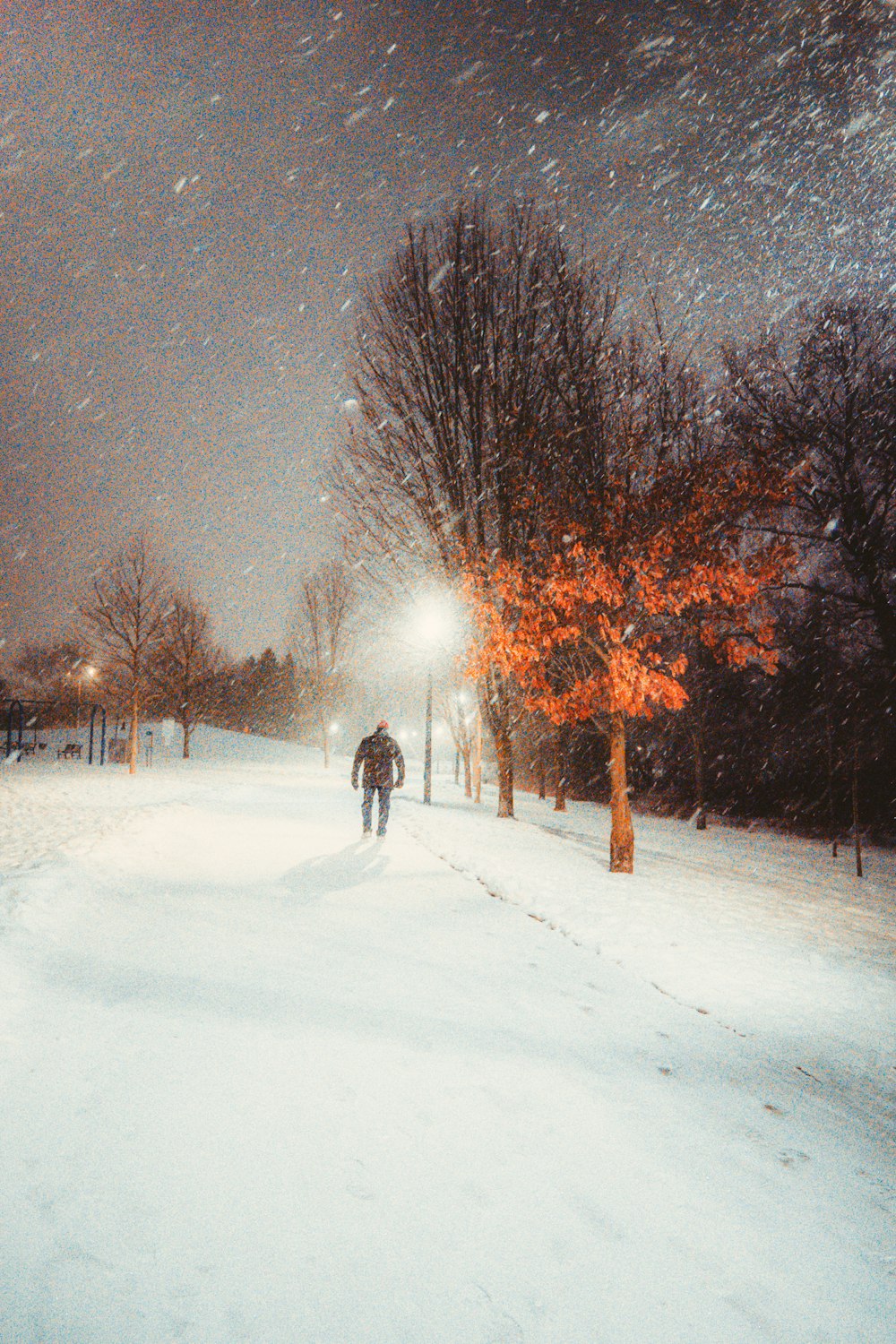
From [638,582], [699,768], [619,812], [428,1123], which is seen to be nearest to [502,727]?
[619,812]

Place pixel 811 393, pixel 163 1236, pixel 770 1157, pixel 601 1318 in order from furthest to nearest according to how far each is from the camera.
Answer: pixel 811 393 < pixel 770 1157 < pixel 163 1236 < pixel 601 1318

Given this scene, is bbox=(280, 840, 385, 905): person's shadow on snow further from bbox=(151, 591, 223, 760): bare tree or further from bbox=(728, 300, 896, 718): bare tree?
bbox=(151, 591, 223, 760): bare tree

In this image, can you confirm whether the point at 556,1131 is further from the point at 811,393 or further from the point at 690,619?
the point at 811,393

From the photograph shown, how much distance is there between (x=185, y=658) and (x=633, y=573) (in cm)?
3977

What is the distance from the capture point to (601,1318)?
6.52ft

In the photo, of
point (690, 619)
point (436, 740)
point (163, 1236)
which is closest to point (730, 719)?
point (690, 619)

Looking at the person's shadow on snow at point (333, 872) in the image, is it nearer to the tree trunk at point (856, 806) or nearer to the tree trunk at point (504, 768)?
the tree trunk at point (504, 768)

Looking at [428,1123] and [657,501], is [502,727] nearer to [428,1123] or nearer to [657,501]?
[657,501]

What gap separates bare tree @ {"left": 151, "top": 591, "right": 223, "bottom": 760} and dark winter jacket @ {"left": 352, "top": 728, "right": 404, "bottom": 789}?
34.6 meters

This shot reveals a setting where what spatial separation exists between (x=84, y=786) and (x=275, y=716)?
61.8 metres

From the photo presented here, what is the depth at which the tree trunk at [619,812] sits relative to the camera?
9.78 metres

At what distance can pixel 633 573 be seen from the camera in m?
9.37

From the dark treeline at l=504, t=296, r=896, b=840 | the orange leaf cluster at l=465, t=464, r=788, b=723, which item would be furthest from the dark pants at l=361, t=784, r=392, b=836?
the dark treeline at l=504, t=296, r=896, b=840

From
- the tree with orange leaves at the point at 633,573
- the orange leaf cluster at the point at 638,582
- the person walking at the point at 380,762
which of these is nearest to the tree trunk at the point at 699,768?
the tree with orange leaves at the point at 633,573
